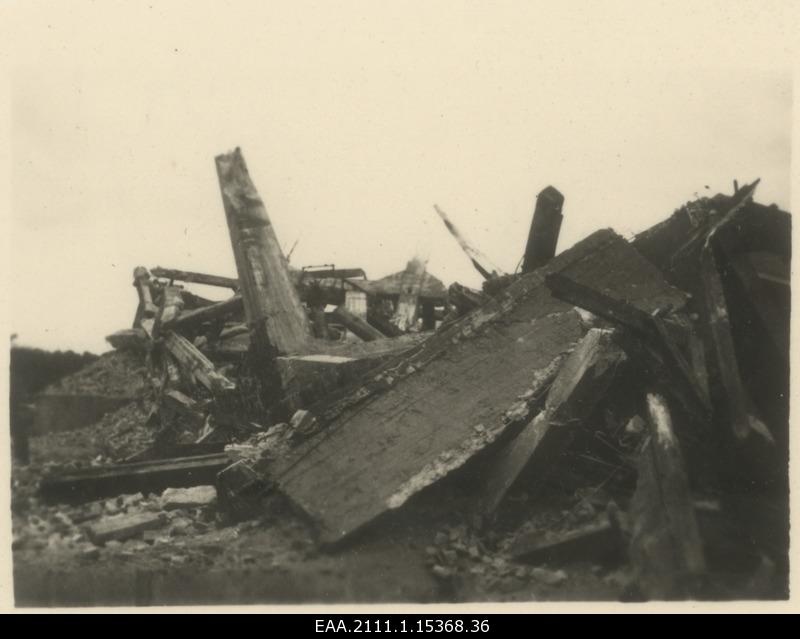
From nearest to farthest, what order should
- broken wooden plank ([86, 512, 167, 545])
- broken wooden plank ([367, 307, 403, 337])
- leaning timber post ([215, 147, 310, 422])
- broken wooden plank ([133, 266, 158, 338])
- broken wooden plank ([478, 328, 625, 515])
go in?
broken wooden plank ([86, 512, 167, 545]) → broken wooden plank ([478, 328, 625, 515]) → leaning timber post ([215, 147, 310, 422]) → broken wooden plank ([367, 307, 403, 337]) → broken wooden plank ([133, 266, 158, 338])

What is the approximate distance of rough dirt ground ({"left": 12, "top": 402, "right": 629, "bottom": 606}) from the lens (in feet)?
8.80

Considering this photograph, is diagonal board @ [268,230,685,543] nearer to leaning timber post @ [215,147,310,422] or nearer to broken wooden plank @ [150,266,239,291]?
leaning timber post @ [215,147,310,422]

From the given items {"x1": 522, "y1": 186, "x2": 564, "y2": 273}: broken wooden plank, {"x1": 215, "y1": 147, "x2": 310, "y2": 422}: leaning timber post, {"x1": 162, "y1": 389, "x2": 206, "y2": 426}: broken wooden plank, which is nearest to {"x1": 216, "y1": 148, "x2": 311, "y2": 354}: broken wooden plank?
{"x1": 215, "y1": 147, "x2": 310, "y2": 422}: leaning timber post

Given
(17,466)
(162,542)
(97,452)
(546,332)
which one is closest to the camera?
(162,542)

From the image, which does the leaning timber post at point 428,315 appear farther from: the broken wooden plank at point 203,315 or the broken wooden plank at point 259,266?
the broken wooden plank at point 259,266

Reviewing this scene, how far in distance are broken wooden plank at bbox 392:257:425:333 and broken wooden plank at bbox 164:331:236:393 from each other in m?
1.91

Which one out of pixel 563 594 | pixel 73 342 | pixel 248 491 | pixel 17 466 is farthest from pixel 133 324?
pixel 563 594

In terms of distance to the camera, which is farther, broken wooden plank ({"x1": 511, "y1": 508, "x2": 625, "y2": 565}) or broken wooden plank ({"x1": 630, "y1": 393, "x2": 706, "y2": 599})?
broken wooden plank ({"x1": 511, "y1": 508, "x2": 625, "y2": 565})

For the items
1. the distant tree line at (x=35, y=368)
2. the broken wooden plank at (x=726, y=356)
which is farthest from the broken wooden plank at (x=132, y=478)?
the broken wooden plank at (x=726, y=356)

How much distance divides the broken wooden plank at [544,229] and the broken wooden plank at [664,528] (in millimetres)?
1723

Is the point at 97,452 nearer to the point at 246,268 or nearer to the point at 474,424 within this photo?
the point at 246,268

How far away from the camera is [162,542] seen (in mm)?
2916

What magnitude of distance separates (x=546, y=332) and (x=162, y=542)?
8.10ft

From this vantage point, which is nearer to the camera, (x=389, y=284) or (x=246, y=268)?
(x=246, y=268)
